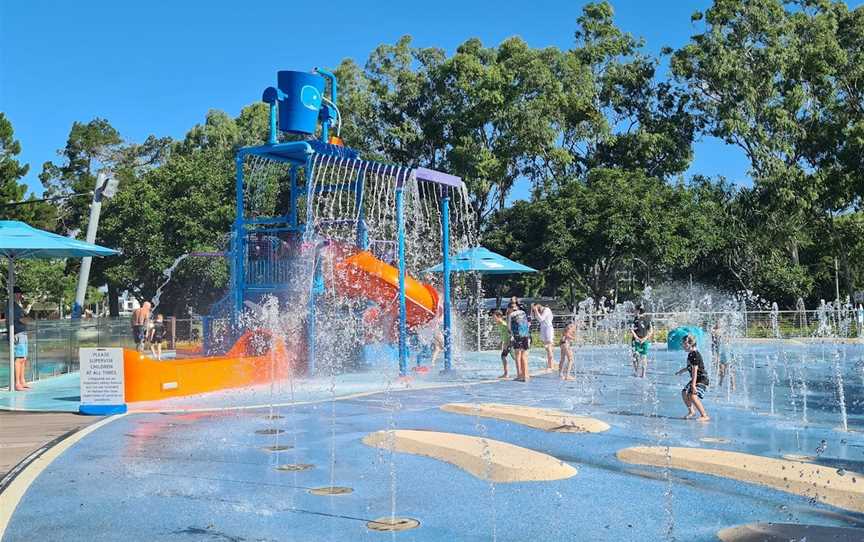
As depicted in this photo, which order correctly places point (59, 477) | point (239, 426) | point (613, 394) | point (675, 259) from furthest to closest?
1. point (675, 259)
2. point (613, 394)
3. point (239, 426)
4. point (59, 477)

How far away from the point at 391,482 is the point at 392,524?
137 cm

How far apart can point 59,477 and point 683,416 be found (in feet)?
26.0

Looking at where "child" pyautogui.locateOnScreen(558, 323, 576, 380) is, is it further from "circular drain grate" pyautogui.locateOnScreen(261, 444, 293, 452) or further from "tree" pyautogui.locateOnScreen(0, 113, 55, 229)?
"tree" pyautogui.locateOnScreen(0, 113, 55, 229)

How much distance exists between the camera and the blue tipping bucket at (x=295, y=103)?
17.2m

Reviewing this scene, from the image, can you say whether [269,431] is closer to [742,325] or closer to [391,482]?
[391,482]

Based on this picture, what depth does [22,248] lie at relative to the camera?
14797 mm

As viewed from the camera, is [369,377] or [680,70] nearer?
[369,377]

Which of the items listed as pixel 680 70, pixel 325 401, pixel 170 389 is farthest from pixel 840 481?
pixel 680 70

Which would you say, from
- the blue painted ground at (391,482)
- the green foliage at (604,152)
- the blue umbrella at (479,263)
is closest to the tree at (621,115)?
the green foliage at (604,152)

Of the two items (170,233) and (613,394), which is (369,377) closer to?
(613,394)

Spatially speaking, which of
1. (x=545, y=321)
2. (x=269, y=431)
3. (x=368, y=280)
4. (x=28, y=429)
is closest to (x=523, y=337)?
(x=545, y=321)

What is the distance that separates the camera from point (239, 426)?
10891 mm

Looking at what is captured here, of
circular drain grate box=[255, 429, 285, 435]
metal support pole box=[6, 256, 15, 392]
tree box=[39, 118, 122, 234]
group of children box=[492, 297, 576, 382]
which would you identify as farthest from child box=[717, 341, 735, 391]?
tree box=[39, 118, 122, 234]

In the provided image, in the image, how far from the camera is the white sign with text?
12094mm
